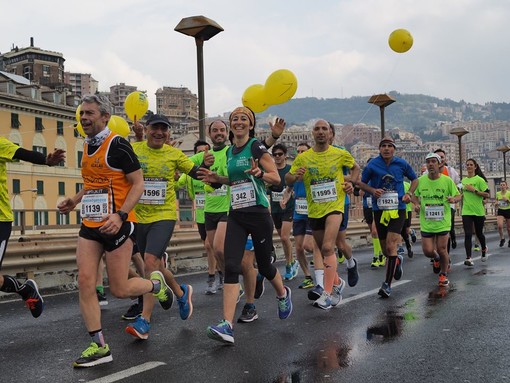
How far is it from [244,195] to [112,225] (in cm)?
149

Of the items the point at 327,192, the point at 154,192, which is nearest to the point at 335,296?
the point at 327,192

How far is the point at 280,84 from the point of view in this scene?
957cm

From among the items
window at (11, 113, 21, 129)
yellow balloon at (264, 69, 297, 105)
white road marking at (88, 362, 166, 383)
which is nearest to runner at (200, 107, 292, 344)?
white road marking at (88, 362, 166, 383)

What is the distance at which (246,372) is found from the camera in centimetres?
488

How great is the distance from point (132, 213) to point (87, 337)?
57.9 inches

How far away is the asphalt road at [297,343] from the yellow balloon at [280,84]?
8.89ft

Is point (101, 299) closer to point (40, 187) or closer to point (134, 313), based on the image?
point (134, 313)

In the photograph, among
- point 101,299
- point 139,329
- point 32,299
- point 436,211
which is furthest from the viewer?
point 436,211

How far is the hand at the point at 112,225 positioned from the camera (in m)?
5.24

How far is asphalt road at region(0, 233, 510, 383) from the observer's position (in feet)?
15.9

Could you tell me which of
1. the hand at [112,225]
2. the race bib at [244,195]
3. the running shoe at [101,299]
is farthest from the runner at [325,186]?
the hand at [112,225]

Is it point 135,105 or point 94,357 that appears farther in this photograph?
point 135,105

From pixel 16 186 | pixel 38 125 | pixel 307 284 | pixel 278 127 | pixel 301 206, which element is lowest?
pixel 307 284

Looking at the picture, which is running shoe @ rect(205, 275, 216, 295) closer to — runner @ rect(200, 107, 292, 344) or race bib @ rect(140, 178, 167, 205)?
race bib @ rect(140, 178, 167, 205)
